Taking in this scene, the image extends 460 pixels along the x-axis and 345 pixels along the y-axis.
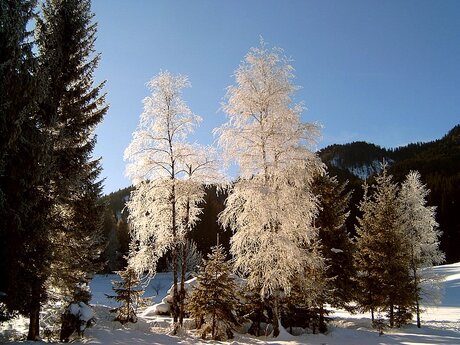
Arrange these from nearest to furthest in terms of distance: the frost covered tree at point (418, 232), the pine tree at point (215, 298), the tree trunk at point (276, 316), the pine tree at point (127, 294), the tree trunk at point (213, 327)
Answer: the tree trunk at point (276, 316) < the tree trunk at point (213, 327) < the pine tree at point (215, 298) < the pine tree at point (127, 294) < the frost covered tree at point (418, 232)

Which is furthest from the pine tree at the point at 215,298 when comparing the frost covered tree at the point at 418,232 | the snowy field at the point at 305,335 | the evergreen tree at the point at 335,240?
the frost covered tree at the point at 418,232

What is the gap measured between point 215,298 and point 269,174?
609 centimetres

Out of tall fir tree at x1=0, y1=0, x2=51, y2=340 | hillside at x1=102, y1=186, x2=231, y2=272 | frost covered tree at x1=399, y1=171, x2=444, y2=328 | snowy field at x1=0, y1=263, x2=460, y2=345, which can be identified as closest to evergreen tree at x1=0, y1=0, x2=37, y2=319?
tall fir tree at x1=0, y1=0, x2=51, y2=340

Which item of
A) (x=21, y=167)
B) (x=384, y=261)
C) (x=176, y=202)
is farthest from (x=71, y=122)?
(x=384, y=261)

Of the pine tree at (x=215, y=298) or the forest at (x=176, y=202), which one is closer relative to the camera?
the forest at (x=176, y=202)

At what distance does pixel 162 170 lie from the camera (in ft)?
60.7

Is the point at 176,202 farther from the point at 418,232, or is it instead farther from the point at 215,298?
the point at 418,232

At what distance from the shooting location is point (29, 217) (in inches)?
436

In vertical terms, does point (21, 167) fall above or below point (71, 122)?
below

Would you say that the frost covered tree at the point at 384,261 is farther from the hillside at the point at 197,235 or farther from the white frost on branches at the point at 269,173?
the hillside at the point at 197,235

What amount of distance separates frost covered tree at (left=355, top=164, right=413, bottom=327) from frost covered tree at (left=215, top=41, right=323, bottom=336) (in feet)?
29.2

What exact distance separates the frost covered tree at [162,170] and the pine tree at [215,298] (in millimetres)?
2169

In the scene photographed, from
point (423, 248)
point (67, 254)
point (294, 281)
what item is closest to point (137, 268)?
point (67, 254)

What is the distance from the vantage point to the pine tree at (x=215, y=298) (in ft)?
53.2
